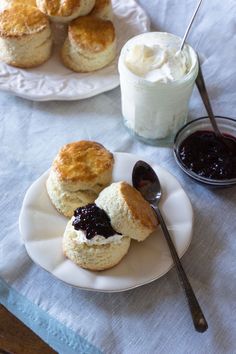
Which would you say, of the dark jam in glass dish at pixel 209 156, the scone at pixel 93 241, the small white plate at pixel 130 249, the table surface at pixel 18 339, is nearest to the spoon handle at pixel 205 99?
the dark jam in glass dish at pixel 209 156

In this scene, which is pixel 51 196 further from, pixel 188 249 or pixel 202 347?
pixel 202 347

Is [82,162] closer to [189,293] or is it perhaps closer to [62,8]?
[189,293]

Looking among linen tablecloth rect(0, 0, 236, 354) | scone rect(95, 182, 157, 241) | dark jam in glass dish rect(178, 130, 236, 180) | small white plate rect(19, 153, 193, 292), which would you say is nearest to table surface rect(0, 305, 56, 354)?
linen tablecloth rect(0, 0, 236, 354)

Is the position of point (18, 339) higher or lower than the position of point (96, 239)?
lower

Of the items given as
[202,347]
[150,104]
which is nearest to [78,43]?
[150,104]

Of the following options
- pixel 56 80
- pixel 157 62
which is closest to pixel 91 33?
pixel 56 80
